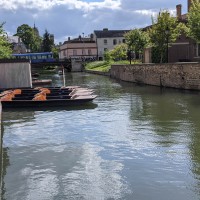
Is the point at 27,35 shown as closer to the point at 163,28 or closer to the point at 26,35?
the point at 26,35

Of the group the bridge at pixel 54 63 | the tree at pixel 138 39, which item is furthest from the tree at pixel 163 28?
the bridge at pixel 54 63

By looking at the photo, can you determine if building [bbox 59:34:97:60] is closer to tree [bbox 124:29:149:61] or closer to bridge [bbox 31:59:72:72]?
bridge [bbox 31:59:72:72]

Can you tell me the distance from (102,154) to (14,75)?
18.5 m

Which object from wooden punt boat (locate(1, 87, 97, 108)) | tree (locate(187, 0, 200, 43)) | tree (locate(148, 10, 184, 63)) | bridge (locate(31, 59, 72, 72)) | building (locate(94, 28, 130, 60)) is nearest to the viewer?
wooden punt boat (locate(1, 87, 97, 108))

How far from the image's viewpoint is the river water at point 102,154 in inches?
369

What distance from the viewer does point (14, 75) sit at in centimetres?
2934

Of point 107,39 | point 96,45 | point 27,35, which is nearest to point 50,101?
point 107,39

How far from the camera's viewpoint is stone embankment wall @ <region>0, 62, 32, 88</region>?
28894 millimetres

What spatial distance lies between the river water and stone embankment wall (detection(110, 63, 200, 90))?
29.5ft

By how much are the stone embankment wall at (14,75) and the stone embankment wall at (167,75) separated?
1289cm

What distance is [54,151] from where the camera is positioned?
1304 cm

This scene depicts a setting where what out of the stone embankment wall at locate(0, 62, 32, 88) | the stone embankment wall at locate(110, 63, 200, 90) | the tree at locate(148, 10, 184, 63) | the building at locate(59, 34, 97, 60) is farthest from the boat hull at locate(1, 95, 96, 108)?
the building at locate(59, 34, 97, 60)

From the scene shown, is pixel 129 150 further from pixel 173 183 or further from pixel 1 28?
pixel 1 28

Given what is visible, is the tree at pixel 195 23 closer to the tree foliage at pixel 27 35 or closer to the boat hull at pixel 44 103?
the boat hull at pixel 44 103
